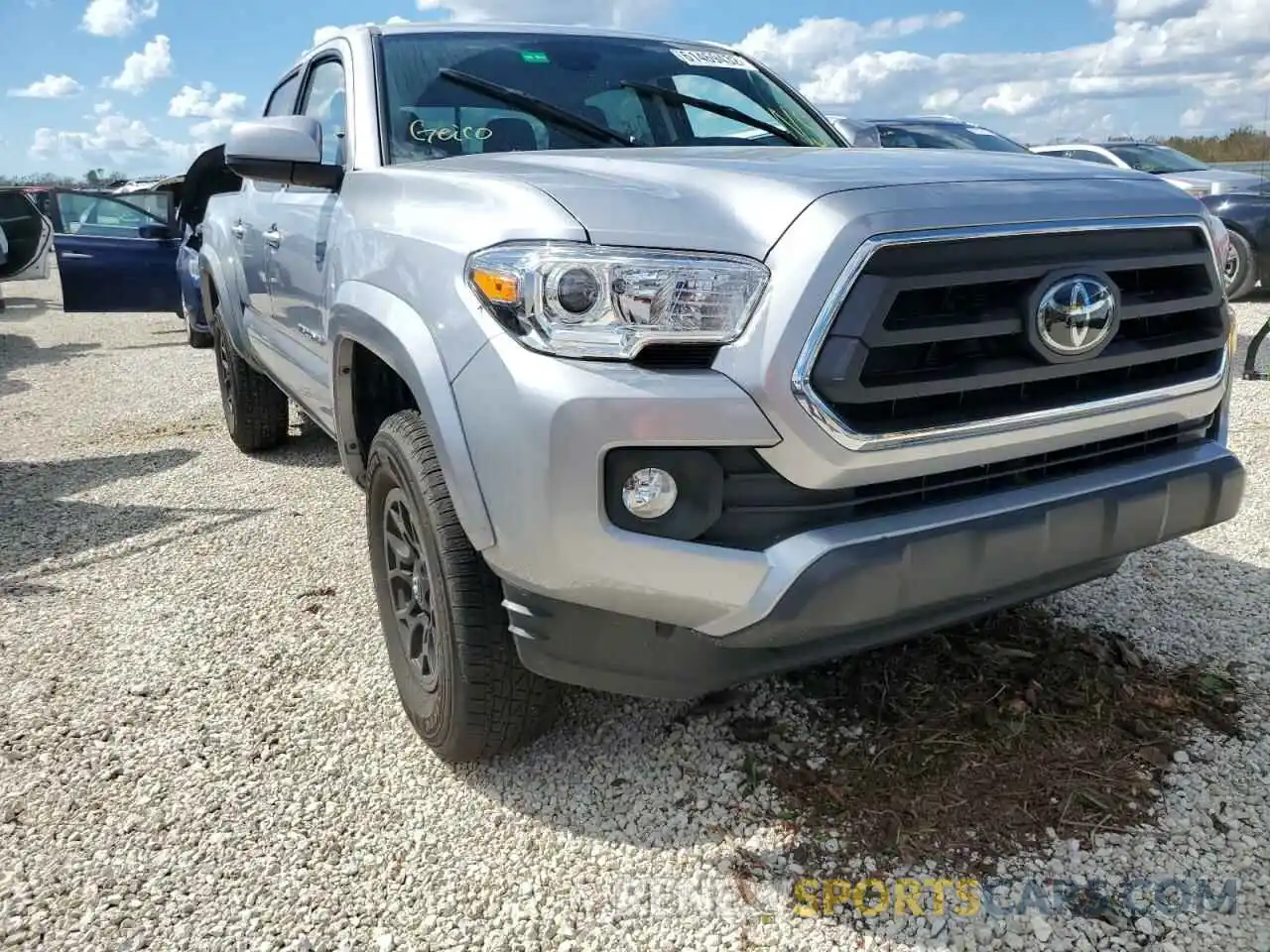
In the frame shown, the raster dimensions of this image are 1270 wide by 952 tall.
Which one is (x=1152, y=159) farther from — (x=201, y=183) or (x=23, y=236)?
(x=23, y=236)

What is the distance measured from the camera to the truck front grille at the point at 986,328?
1844mm

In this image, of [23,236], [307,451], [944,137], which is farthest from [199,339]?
[944,137]

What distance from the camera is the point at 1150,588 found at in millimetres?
3475

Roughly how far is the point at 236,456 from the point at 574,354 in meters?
4.47

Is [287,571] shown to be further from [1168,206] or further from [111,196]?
[111,196]

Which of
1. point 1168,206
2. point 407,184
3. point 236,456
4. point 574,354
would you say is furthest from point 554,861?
point 236,456

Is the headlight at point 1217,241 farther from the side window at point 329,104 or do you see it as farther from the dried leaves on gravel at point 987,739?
the side window at point 329,104

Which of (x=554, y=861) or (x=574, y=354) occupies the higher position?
(x=574, y=354)

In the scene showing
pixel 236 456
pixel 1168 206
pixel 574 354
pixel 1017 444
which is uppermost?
pixel 1168 206

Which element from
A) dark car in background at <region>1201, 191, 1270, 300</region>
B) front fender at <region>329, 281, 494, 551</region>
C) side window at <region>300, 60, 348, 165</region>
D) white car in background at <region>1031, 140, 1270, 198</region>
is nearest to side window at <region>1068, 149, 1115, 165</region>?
white car in background at <region>1031, 140, 1270, 198</region>

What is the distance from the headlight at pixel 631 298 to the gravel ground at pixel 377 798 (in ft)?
3.70

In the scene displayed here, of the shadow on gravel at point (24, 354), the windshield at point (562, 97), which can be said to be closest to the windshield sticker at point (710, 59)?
the windshield at point (562, 97)

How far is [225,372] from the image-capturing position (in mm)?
5660

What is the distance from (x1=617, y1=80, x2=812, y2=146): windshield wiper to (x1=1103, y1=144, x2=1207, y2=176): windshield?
28.3ft
